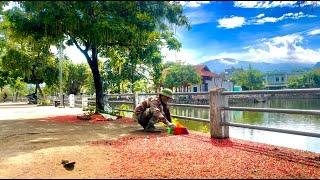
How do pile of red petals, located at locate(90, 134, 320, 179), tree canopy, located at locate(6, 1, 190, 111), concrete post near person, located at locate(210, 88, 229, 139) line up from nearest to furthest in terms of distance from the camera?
tree canopy, located at locate(6, 1, 190, 111) → pile of red petals, located at locate(90, 134, 320, 179) → concrete post near person, located at locate(210, 88, 229, 139)

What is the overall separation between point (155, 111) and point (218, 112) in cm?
141

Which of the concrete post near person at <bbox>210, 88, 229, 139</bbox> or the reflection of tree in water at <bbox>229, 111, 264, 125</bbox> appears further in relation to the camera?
the reflection of tree in water at <bbox>229, 111, 264, 125</bbox>

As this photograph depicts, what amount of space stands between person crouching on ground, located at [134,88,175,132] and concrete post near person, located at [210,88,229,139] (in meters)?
0.93

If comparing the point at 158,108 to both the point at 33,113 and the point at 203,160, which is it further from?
the point at 33,113

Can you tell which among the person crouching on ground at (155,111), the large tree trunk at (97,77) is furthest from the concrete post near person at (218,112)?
the large tree trunk at (97,77)

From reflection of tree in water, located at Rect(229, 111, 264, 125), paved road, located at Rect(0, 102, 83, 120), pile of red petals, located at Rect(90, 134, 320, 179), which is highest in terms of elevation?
paved road, located at Rect(0, 102, 83, 120)

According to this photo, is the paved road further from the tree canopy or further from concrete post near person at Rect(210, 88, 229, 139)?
concrete post near person at Rect(210, 88, 229, 139)

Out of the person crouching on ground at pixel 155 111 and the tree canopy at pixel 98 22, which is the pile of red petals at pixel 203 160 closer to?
the person crouching on ground at pixel 155 111

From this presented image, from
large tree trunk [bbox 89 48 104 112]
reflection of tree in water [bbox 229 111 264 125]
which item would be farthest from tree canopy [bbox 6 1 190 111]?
reflection of tree in water [bbox 229 111 264 125]

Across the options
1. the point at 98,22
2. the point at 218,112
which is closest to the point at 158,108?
the point at 218,112

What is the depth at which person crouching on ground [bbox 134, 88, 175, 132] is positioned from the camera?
354 inches

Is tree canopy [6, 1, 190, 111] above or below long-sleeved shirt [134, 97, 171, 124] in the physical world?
above

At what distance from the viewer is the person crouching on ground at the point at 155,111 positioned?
354 inches

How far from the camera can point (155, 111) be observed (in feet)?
29.8
